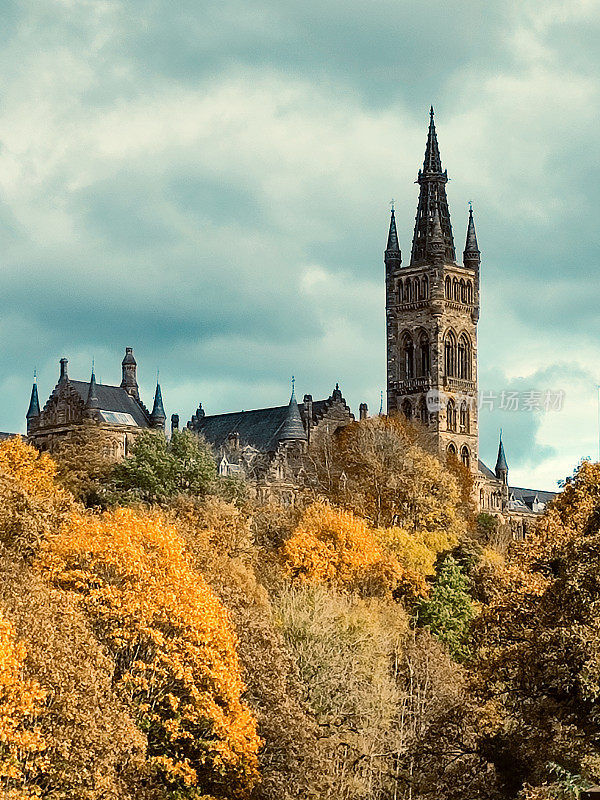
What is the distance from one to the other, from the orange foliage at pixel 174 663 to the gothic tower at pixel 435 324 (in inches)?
3823

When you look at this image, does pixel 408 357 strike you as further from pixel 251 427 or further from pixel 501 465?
pixel 501 465

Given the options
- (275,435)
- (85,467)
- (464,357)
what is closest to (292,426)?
(275,435)

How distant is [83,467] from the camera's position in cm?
8900

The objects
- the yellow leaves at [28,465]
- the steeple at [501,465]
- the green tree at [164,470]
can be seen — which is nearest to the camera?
the yellow leaves at [28,465]

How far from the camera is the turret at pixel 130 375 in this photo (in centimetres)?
12925

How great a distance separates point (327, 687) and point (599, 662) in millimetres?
19651

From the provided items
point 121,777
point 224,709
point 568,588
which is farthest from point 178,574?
point 568,588

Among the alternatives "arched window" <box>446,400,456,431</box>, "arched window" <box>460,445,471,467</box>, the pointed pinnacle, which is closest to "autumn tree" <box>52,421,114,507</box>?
"arched window" <box>446,400,456,431</box>

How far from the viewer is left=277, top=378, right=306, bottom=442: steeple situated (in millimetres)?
129500

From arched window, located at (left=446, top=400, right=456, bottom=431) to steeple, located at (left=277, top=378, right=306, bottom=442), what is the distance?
792 inches

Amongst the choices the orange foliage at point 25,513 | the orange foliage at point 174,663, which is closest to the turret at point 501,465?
the orange foliage at point 25,513

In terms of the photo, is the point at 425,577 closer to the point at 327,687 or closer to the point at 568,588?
the point at 327,687

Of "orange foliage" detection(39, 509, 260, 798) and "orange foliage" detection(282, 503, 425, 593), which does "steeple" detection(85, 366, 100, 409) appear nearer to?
"orange foliage" detection(282, 503, 425, 593)

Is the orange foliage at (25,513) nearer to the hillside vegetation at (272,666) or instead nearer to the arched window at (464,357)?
the hillside vegetation at (272,666)
